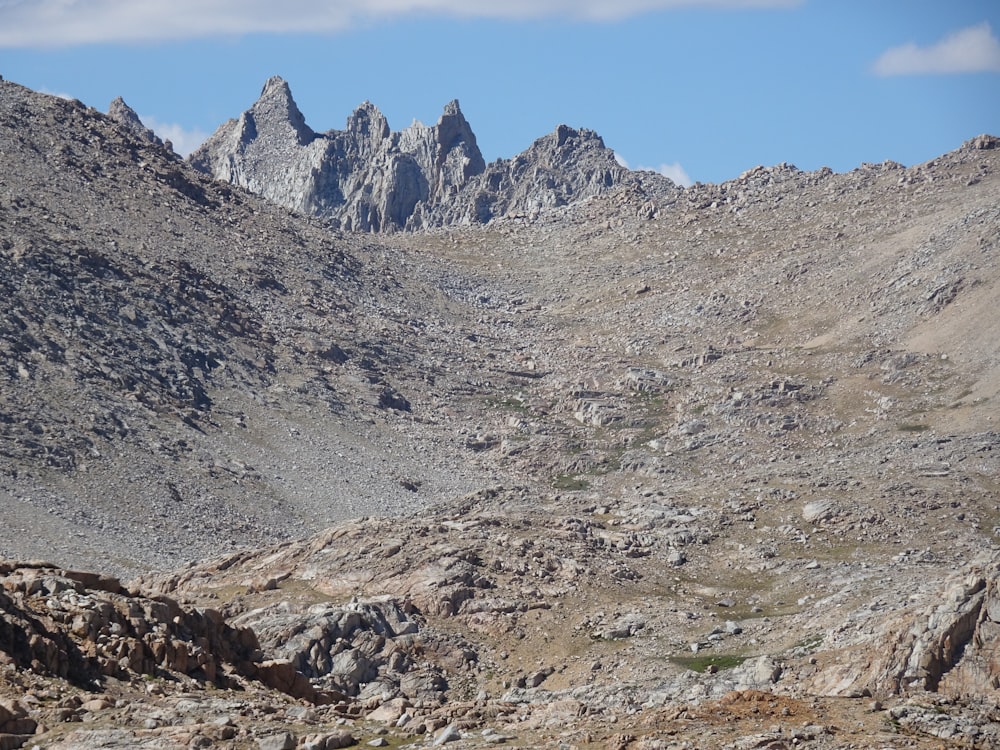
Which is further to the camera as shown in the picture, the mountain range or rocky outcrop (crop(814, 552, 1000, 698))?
rocky outcrop (crop(814, 552, 1000, 698))

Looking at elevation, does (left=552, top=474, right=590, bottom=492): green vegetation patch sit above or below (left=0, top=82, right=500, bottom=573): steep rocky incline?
below

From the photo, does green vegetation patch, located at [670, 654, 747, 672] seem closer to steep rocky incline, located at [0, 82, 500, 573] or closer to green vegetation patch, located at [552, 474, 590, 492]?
steep rocky incline, located at [0, 82, 500, 573]

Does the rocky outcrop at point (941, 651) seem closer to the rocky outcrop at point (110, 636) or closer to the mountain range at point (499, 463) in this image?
the mountain range at point (499, 463)

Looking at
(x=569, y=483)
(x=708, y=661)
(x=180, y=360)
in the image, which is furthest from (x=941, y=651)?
(x=180, y=360)

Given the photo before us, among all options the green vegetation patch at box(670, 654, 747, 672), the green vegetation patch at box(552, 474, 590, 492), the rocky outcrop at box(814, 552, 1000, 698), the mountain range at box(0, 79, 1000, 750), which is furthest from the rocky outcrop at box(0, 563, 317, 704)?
the green vegetation patch at box(552, 474, 590, 492)

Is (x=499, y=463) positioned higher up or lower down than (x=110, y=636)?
higher up

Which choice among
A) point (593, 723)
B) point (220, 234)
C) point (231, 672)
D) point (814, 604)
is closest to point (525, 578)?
point (814, 604)

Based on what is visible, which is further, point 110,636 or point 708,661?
point 708,661

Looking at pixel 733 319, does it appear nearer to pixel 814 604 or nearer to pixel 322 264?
pixel 322 264

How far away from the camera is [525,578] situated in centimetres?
7656

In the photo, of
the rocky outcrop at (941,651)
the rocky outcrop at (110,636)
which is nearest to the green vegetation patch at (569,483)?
the rocky outcrop at (941,651)

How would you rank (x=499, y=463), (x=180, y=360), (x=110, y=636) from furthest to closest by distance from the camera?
1. (x=180, y=360)
2. (x=499, y=463)
3. (x=110, y=636)

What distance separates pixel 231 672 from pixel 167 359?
82.5 meters

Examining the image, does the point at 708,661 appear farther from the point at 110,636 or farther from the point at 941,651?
the point at 110,636
